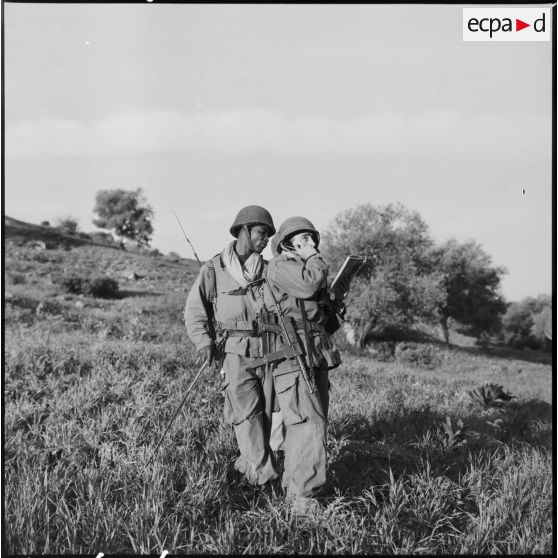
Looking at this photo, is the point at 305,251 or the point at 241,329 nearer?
the point at 305,251

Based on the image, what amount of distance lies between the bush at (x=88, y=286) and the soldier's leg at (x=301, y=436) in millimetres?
15709

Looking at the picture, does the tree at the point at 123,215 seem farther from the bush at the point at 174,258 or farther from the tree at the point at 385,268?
the tree at the point at 385,268

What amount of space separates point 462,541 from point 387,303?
2191cm

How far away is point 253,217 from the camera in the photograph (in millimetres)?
4066

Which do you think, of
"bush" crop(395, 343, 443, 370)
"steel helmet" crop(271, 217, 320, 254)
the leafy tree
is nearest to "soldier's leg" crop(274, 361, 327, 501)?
"steel helmet" crop(271, 217, 320, 254)

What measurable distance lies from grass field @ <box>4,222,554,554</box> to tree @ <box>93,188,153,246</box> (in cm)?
4161

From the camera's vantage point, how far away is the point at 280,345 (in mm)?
3668

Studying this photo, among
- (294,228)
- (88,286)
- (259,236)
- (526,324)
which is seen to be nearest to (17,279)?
(88,286)

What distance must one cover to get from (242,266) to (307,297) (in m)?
0.94

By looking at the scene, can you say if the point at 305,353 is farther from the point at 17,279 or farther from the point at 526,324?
the point at 526,324

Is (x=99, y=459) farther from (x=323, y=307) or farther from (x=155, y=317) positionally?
(x=155, y=317)

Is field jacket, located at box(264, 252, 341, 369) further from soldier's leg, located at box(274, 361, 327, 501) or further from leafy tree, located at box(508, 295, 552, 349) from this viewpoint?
leafy tree, located at box(508, 295, 552, 349)

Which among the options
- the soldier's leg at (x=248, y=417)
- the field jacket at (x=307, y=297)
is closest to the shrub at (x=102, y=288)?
the soldier's leg at (x=248, y=417)

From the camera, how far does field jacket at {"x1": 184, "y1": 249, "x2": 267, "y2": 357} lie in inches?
161
